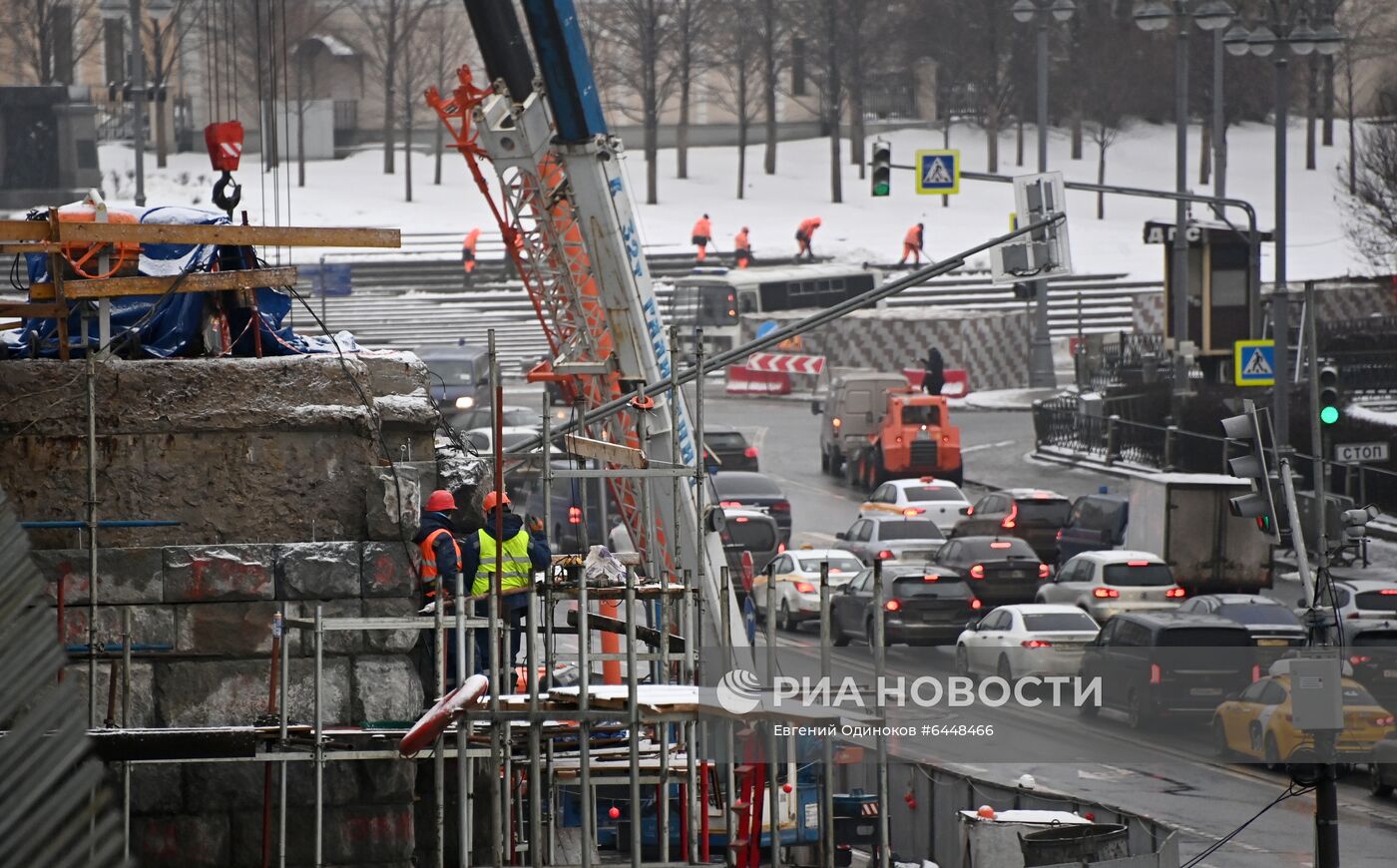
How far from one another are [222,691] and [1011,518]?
83.8ft

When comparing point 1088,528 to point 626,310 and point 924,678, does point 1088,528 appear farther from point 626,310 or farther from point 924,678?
point 626,310

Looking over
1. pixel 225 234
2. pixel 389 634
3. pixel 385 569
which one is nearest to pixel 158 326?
pixel 225 234

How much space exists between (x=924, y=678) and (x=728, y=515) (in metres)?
7.70

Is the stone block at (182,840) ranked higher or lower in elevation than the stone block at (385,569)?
lower

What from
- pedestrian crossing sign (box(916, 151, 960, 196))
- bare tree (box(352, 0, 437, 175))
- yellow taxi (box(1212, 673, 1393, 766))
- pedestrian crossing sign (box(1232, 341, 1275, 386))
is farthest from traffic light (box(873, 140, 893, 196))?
bare tree (box(352, 0, 437, 175))

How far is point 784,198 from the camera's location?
8519 centimetres

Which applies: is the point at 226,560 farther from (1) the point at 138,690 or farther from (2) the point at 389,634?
(2) the point at 389,634

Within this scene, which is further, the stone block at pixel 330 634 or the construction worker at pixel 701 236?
the construction worker at pixel 701 236

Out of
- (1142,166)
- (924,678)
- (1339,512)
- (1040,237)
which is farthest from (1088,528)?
(1142,166)

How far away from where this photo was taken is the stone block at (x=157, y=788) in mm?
10227

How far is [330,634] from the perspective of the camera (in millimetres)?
10445

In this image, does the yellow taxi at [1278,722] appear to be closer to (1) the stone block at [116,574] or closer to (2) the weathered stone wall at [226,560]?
(2) the weathered stone wall at [226,560]

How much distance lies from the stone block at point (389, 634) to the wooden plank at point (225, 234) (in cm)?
178

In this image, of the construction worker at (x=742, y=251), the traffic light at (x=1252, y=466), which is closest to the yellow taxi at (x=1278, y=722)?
the traffic light at (x=1252, y=466)
